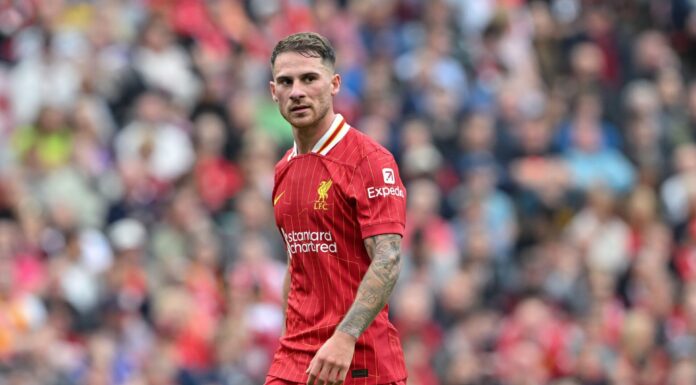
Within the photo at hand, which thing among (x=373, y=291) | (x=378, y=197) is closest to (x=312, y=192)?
(x=378, y=197)

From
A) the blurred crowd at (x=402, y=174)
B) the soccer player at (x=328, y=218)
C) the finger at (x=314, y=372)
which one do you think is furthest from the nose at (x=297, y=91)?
the blurred crowd at (x=402, y=174)

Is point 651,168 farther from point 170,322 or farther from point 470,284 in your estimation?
point 170,322

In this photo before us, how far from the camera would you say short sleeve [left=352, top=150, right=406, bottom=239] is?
23.3 feet

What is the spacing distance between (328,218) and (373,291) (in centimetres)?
49

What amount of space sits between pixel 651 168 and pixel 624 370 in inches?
128

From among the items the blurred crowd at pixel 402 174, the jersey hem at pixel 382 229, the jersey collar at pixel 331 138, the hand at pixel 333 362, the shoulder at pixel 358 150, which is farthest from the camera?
the blurred crowd at pixel 402 174

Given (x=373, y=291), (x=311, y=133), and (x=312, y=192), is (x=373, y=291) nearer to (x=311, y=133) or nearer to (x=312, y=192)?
(x=312, y=192)

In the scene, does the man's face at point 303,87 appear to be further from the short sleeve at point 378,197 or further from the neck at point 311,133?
A: the short sleeve at point 378,197

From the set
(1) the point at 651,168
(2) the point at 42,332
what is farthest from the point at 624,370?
(2) the point at 42,332

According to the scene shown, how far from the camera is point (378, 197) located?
714 centimetres

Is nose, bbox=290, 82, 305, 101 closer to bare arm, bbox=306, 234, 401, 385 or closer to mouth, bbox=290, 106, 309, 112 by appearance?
mouth, bbox=290, 106, 309, 112

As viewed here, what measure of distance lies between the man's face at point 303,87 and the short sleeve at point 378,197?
0.35 meters

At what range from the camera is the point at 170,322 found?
13.3 meters

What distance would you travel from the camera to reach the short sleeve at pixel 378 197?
7.11 metres
